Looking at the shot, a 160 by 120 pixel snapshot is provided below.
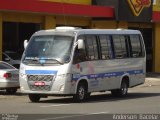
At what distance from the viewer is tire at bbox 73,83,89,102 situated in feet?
69.1

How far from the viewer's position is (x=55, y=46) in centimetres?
2111

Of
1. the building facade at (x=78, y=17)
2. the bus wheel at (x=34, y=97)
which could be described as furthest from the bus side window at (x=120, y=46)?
the building facade at (x=78, y=17)

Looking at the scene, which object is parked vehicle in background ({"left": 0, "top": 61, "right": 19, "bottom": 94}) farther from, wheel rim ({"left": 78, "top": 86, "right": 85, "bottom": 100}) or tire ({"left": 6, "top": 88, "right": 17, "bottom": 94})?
wheel rim ({"left": 78, "top": 86, "right": 85, "bottom": 100})

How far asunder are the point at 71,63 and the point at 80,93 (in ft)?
4.13

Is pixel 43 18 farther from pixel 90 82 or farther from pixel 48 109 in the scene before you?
pixel 48 109

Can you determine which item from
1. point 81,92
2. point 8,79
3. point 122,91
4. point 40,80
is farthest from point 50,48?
point 122,91

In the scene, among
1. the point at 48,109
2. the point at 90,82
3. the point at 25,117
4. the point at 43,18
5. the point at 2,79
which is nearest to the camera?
the point at 25,117

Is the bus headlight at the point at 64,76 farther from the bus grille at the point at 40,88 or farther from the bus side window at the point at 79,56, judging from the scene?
the bus side window at the point at 79,56

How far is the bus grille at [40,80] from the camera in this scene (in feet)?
67.6

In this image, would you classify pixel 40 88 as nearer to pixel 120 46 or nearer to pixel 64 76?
pixel 64 76

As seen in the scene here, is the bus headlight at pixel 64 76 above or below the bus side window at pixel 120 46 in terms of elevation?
below

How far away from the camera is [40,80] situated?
68.1 feet

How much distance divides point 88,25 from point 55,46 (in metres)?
16.7

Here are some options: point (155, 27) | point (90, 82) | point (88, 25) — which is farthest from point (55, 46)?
point (155, 27)
